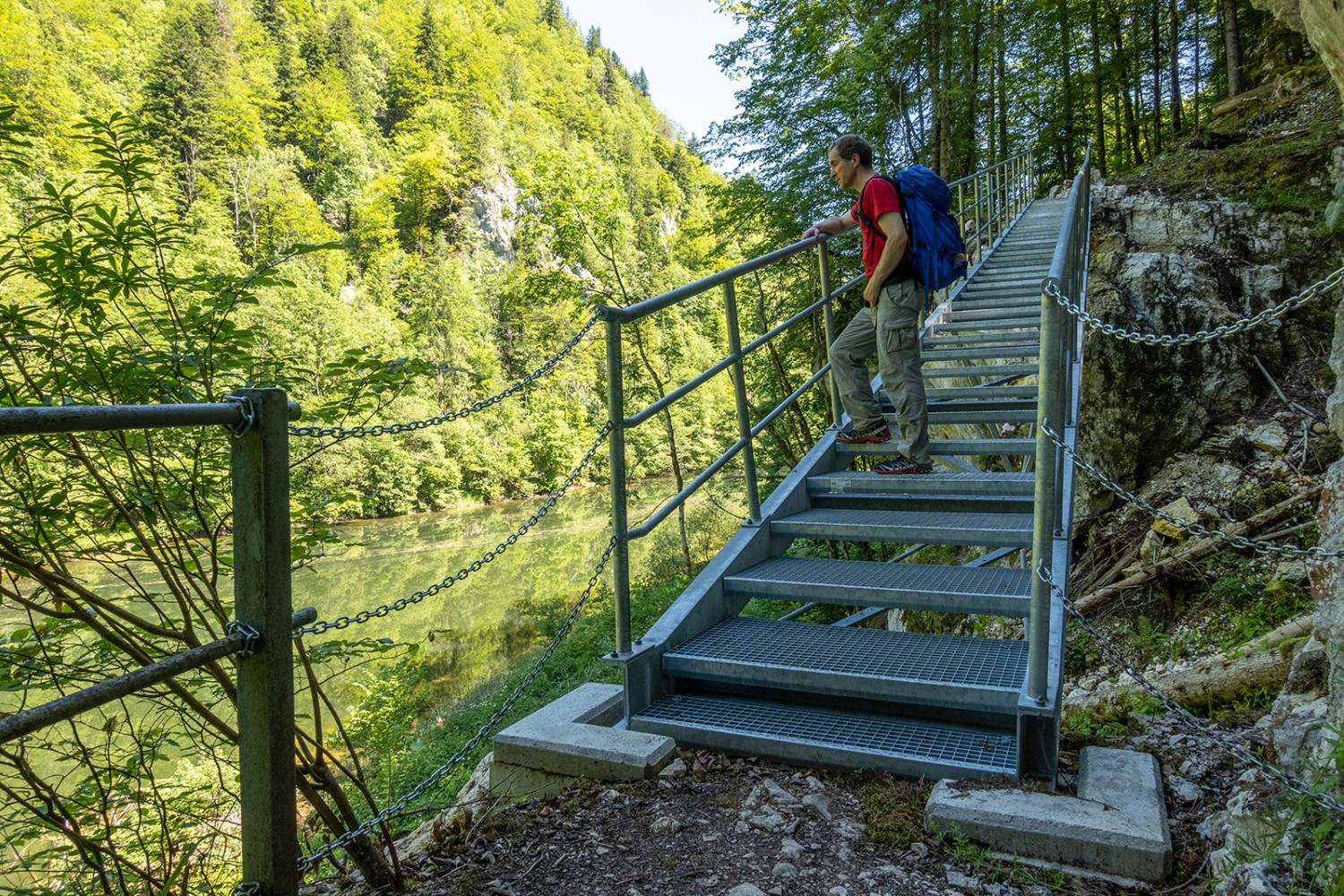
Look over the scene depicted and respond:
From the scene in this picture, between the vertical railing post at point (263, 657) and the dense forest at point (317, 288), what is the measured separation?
2.12 ft

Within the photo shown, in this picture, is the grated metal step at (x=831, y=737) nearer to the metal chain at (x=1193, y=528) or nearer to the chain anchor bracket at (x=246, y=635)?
the metal chain at (x=1193, y=528)

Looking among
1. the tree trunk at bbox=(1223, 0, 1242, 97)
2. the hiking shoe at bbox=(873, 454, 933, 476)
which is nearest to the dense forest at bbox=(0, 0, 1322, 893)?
the tree trunk at bbox=(1223, 0, 1242, 97)

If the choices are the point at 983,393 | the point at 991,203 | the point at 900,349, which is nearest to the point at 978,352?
the point at 983,393

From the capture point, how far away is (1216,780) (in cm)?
252

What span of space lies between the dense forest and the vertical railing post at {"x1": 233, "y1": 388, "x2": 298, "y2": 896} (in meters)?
0.64

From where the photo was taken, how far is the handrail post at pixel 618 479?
9.18 ft

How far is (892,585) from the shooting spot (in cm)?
311

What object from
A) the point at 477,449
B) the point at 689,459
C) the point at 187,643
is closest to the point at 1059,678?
the point at 187,643

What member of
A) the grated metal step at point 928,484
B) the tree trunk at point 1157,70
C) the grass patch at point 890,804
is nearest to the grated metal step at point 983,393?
the grated metal step at point 928,484

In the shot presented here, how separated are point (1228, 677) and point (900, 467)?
1.69 m

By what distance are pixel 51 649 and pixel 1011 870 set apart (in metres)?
2.81

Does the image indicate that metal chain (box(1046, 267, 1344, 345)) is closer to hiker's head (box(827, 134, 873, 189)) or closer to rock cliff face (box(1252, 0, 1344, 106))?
rock cliff face (box(1252, 0, 1344, 106))

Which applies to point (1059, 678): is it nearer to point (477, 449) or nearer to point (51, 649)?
point (51, 649)

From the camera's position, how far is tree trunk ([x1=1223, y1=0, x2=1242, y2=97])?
494 inches
